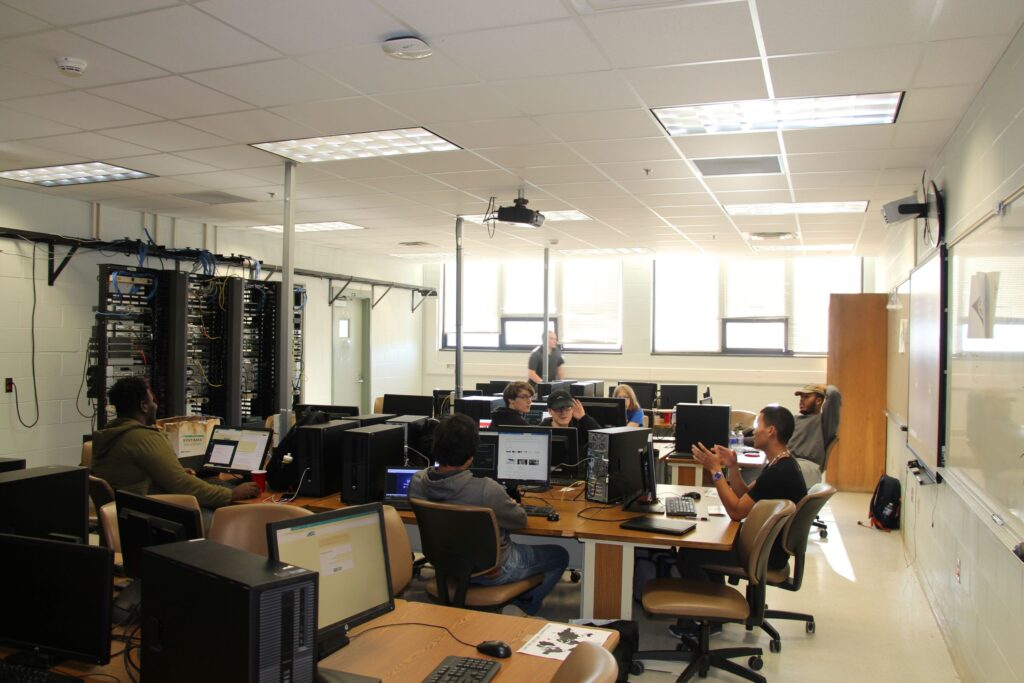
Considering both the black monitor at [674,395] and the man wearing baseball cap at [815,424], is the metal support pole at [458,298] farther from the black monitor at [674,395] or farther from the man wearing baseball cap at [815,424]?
the man wearing baseball cap at [815,424]

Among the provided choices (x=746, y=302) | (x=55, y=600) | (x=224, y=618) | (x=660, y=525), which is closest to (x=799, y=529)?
(x=660, y=525)

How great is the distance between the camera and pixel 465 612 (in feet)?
8.68

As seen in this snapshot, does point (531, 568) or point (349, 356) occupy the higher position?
point (349, 356)

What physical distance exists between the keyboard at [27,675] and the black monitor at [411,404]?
195 inches

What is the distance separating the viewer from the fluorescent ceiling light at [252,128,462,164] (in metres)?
4.90

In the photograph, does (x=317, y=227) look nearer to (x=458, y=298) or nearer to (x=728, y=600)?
(x=458, y=298)

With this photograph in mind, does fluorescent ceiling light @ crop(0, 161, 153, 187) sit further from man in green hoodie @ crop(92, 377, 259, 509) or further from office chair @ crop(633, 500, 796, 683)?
office chair @ crop(633, 500, 796, 683)

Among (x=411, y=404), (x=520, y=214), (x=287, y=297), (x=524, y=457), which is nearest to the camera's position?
(x=524, y=457)

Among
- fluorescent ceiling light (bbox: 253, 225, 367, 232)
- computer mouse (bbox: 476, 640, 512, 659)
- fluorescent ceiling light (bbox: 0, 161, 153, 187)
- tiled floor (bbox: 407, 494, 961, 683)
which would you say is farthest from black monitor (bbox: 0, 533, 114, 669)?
fluorescent ceiling light (bbox: 253, 225, 367, 232)

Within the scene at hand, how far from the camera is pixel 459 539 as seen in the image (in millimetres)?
3420

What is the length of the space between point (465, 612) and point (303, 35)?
8.13 feet

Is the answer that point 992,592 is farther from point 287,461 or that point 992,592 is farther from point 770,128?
point 287,461

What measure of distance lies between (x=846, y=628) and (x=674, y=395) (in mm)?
4080

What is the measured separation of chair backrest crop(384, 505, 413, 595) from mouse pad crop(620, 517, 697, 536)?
114 centimetres
